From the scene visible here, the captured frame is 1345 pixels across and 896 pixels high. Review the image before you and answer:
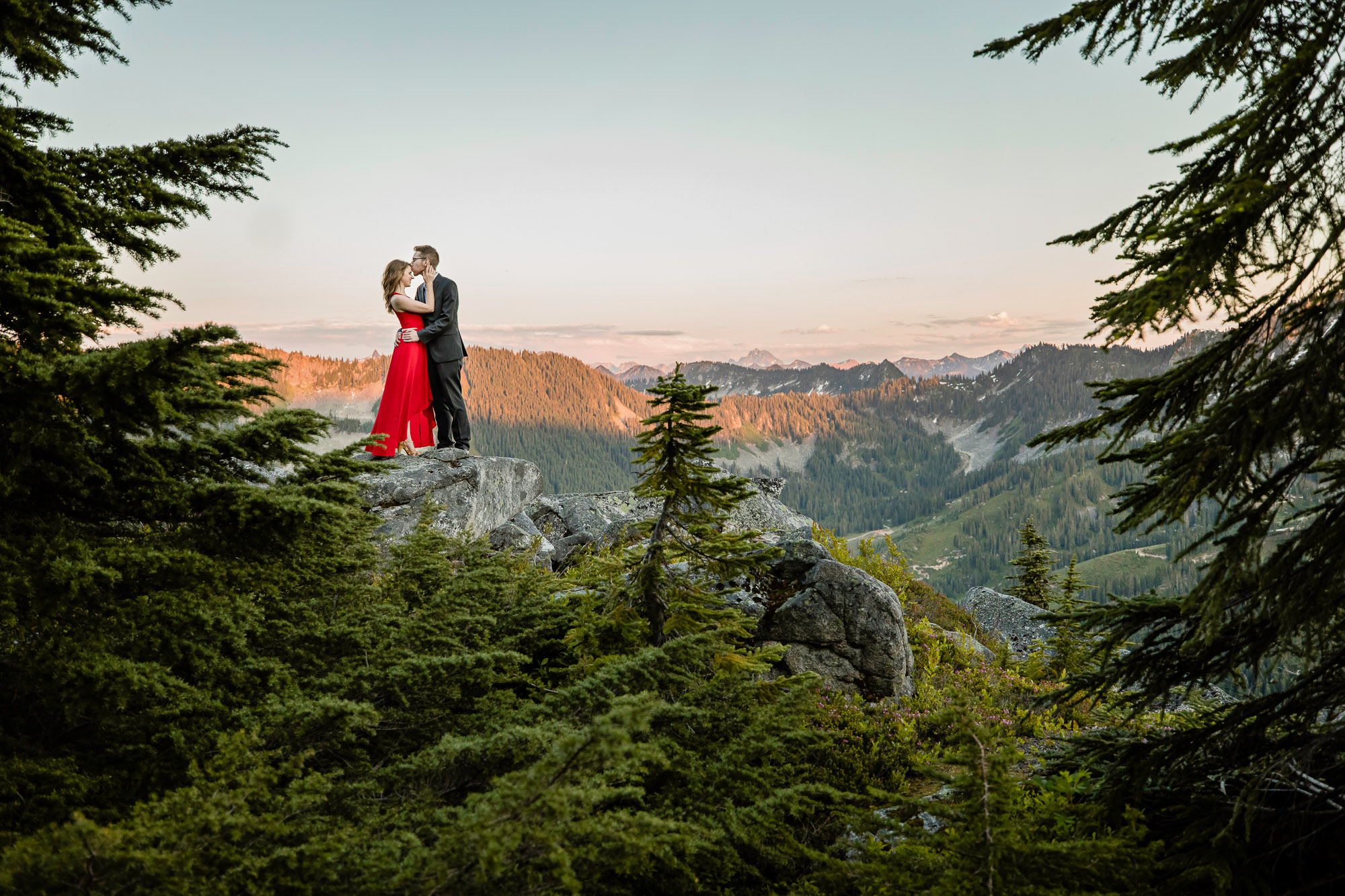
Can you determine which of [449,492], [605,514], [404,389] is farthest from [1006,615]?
[404,389]

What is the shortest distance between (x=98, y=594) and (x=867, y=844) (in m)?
5.26

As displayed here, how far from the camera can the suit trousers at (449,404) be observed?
12.9 metres

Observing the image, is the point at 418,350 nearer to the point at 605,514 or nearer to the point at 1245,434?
the point at 605,514

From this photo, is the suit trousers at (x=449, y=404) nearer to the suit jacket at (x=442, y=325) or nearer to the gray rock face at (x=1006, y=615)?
the suit jacket at (x=442, y=325)

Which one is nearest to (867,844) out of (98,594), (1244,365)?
(1244,365)

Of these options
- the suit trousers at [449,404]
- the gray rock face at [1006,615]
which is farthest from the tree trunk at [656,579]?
the gray rock face at [1006,615]

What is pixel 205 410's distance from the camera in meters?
3.79

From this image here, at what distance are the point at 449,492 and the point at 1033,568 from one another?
2099cm

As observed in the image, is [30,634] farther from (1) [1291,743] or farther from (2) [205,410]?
(1) [1291,743]

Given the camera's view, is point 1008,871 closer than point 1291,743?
Yes

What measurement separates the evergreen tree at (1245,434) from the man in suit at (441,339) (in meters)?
10.7

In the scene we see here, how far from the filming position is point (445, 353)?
12758 mm

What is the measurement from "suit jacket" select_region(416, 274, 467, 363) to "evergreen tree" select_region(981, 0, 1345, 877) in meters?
10.8

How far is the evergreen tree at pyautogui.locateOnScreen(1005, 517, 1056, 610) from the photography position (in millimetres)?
23016
